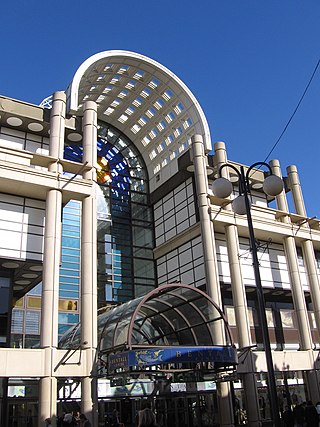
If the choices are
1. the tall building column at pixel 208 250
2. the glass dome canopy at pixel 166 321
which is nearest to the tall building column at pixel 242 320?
the tall building column at pixel 208 250

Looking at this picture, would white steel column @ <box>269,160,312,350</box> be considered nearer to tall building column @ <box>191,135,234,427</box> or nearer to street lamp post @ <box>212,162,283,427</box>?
tall building column @ <box>191,135,234,427</box>

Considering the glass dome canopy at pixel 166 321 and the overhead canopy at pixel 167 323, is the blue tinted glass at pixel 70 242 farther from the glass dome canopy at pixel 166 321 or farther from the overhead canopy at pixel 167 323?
the glass dome canopy at pixel 166 321

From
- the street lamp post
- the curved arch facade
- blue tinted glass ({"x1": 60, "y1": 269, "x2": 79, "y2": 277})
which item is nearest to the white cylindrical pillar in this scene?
the curved arch facade

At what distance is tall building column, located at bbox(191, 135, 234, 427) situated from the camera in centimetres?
2370

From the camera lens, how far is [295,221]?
1340 inches

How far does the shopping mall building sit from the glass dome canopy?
0.08 metres

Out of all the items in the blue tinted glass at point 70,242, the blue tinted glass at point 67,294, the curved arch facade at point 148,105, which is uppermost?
the curved arch facade at point 148,105

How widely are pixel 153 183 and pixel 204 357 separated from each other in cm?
2027

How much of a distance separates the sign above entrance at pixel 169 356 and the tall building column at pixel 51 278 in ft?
10.7

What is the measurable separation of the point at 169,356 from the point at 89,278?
22.9 ft

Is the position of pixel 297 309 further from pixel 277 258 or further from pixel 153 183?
pixel 153 183

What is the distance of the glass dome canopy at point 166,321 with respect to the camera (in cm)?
Answer: 2000

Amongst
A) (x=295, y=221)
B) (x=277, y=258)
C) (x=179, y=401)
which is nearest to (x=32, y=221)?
(x=179, y=401)

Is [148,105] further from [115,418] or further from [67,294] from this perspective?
[115,418]
